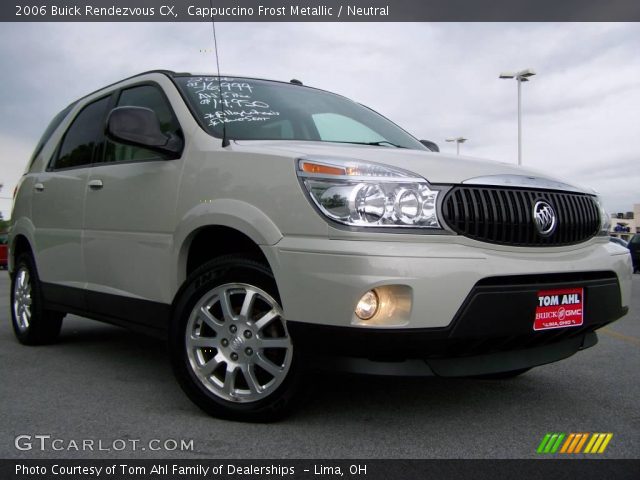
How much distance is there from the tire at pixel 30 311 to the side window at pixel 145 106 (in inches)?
58.0

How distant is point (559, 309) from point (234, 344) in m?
1.49

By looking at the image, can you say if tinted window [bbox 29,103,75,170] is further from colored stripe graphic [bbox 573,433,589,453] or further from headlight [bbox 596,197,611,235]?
colored stripe graphic [bbox 573,433,589,453]

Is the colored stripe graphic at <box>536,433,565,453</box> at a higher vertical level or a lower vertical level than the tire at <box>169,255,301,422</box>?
lower

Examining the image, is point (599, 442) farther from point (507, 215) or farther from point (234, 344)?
point (234, 344)

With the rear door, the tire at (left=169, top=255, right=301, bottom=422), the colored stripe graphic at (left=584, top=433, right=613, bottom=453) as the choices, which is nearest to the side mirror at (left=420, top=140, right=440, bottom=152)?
the tire at (left=169, top=255, right=301, bottom=422)

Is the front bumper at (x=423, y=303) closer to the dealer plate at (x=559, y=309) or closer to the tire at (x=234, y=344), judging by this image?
the dealer plate at (x=559, y=309)

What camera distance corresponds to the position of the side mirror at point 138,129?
3.47m

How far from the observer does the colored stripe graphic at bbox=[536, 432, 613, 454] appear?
2.75 m

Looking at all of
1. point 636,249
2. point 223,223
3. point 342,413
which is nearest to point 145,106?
point 223,223

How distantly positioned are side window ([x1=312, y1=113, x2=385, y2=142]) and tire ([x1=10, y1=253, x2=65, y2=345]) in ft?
8.59

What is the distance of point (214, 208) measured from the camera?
3.18 metres
